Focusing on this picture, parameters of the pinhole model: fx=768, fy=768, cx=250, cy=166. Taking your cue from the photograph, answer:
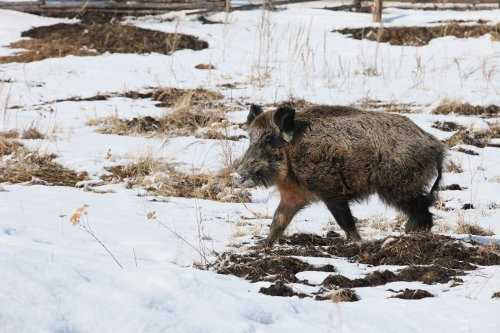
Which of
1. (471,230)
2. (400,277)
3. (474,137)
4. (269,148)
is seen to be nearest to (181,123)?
(474,137)

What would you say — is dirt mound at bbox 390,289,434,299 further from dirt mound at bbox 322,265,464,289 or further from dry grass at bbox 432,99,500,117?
dry grass at bbox 432,99,500,117

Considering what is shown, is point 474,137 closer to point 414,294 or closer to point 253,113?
point 253,113

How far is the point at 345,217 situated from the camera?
5.73 m

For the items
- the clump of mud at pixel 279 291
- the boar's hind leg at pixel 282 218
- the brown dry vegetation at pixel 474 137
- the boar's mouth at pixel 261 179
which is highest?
the boar's mouth at pixel 261 179

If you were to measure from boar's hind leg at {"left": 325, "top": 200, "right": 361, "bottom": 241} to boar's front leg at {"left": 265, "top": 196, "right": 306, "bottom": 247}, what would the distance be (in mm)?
292

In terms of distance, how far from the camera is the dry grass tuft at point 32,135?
9562mm

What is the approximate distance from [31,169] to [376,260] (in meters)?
4.46

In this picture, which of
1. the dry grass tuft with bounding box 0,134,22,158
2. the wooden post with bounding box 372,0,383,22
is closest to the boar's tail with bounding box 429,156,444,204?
the dry grass tuft with bounding box 0,134,22,158

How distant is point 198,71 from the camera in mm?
14945

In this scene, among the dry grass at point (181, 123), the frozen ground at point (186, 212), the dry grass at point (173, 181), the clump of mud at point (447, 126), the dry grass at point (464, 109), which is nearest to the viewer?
the frozen ground at point (186, 212)

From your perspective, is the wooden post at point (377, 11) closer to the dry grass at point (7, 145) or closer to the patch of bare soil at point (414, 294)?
the dry grass at point (7, 145)

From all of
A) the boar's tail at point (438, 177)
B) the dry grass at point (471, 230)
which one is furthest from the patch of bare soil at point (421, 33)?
the boar's tail at point (438, 177)

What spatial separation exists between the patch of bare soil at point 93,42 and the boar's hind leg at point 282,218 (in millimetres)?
10171

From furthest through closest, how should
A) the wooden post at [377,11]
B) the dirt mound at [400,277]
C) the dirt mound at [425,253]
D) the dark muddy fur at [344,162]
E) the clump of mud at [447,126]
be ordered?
the wooden post at [377,11], the clump of mud at [447,126], the dark muddy fur at [344,162], the dirt mound at [425,253], the dirt mound at [400,277]
